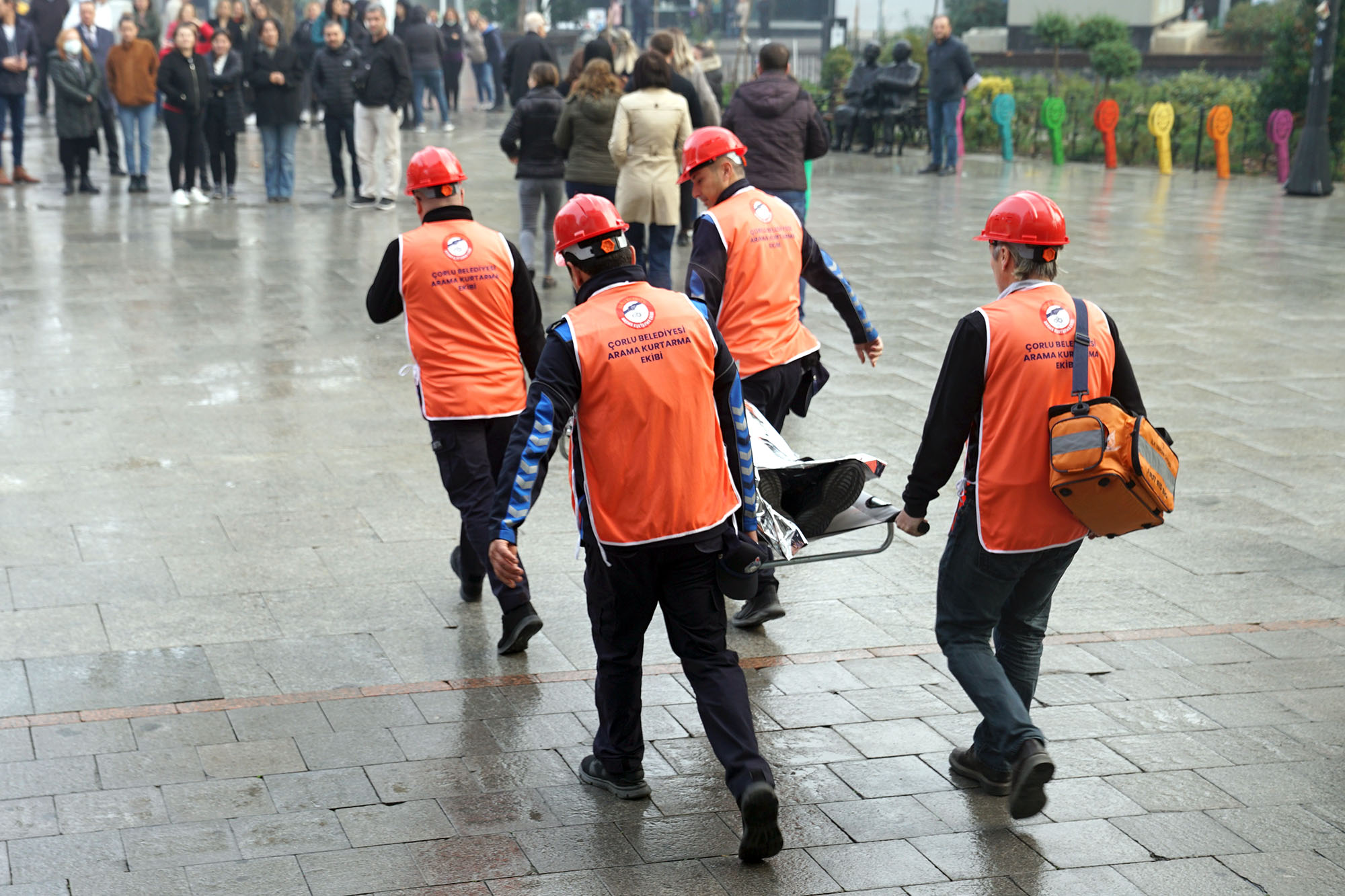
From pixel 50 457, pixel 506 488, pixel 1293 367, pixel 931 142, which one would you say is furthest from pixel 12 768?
pixel 931 142

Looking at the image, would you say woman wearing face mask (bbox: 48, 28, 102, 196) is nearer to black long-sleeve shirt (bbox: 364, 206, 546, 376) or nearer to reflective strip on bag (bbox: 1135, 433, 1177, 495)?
black long-sleeve shirt (bbox: 364, 206, 546, 376)

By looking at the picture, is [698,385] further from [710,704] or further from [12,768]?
[12,768]

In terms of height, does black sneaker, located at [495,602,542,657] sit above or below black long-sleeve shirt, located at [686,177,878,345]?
below

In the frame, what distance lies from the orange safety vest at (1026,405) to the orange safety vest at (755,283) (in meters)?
1.89

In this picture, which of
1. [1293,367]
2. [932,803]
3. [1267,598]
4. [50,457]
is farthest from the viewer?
[1293,367]

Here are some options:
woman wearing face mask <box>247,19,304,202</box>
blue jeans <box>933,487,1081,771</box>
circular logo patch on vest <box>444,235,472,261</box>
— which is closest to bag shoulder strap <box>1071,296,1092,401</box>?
blue jeans <box>933,487,1081,771</box>

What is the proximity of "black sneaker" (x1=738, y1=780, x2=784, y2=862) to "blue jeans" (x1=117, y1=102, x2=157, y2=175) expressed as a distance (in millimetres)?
15592

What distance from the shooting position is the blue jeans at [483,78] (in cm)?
3159

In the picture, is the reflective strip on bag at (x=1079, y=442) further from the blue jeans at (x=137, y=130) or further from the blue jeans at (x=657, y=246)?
the blue jeans at (x=137, y=130)

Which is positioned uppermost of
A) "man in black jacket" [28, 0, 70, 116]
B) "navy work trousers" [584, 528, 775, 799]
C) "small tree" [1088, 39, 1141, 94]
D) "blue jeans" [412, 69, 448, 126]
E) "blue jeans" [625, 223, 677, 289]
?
"man in black jacket" [28, 0, 70, 116]

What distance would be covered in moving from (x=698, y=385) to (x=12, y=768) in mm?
2393

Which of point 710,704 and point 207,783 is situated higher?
point 710,704

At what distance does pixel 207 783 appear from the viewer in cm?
456

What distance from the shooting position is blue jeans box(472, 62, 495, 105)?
31.6 metres
